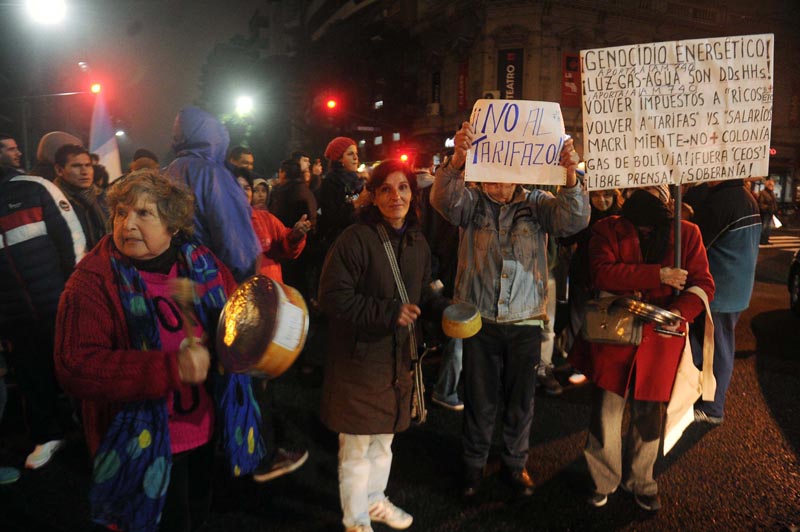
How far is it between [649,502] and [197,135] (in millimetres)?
3613

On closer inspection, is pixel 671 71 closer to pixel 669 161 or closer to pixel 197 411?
pixel 669 161

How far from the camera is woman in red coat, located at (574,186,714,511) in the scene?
3070 millimetres

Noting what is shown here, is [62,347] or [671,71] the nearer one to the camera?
[62,347]

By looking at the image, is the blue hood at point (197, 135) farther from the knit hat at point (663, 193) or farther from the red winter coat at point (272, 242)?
the knit hat at point (663, 193)

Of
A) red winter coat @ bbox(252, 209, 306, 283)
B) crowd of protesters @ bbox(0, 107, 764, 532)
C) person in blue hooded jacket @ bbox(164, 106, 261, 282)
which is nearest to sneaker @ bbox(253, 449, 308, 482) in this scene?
crowd of protesters @ bbox(0, 107, 764, 532)

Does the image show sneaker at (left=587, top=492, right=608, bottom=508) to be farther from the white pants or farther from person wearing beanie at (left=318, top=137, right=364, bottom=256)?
person wearing beanie at (left=318, top=137, right=364, bottom=256)

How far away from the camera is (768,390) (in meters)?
5.18

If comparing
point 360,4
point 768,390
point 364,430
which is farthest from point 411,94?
point 364,430

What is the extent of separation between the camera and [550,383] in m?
5.18

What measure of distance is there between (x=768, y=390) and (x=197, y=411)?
5.49 meters

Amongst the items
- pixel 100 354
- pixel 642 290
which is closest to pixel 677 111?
pixel 642 290

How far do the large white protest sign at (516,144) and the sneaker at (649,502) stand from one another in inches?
81.2

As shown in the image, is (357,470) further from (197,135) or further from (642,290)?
(197,135)

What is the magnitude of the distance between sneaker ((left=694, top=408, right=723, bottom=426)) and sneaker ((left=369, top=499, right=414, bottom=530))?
2.90m
